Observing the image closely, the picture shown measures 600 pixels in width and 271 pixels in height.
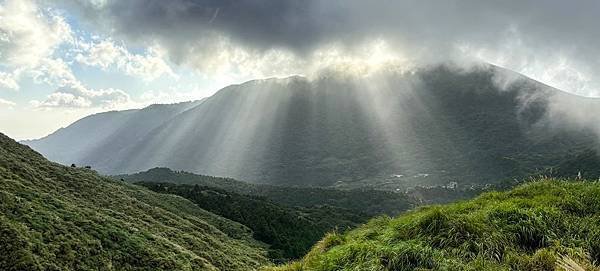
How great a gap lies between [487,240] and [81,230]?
993 inches

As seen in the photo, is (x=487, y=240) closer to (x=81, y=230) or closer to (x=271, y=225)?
(x=81, y=230)

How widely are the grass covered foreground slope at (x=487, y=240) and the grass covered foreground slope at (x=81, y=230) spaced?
1803cm

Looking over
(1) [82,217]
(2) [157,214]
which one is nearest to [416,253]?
(1) [82,217]

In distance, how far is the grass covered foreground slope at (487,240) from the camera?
770 centimetres

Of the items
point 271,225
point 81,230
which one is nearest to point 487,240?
point 81,230

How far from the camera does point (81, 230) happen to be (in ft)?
87.5

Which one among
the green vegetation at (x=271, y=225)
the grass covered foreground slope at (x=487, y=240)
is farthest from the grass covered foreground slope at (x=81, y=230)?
the grass covered foreground slope at (x=487, y=240)

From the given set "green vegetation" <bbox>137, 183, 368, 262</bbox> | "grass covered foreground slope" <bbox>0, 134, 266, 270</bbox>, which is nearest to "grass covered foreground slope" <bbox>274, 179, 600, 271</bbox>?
"grass covered foreground slope" <bbox>0, 134, 266, 270</bbox>

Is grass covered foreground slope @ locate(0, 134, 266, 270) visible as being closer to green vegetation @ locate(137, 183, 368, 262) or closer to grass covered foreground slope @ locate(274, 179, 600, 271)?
green vegetation @ locate(137, 183, 368, 262)

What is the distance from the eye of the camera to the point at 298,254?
6612 centimetres

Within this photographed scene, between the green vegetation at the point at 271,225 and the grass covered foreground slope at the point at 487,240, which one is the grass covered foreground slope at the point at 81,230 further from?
the grass covered foreground slope at the point at 487,240

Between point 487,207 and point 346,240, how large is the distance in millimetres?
3459

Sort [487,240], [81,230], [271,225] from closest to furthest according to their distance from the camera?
[487,240], [81,230], [271,225]

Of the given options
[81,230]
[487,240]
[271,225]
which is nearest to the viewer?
[487,240]
